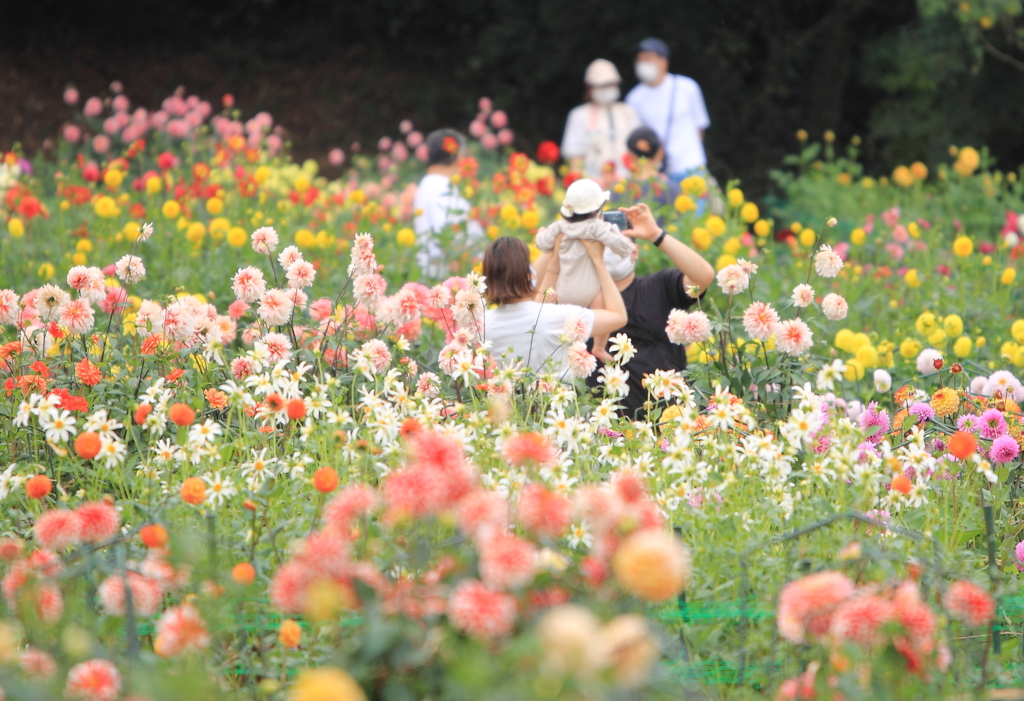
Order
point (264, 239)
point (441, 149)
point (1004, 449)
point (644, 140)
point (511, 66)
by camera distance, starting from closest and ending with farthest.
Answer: point (1004, 449), point (264, 239), point (441, 149), point (644, 140), point (511, 66)

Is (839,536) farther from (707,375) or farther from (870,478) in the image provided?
(707,375)

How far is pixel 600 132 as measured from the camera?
23.0ft

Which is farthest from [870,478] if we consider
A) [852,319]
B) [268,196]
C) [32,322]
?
[268,196]

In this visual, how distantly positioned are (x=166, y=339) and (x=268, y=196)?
3.16m

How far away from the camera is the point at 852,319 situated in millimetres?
4496

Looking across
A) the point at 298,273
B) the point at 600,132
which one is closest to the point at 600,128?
the point at 600,132

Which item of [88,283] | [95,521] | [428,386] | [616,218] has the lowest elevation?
[95,521]

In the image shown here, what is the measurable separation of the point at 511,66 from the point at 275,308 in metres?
9.98

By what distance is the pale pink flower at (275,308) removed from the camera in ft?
8.45

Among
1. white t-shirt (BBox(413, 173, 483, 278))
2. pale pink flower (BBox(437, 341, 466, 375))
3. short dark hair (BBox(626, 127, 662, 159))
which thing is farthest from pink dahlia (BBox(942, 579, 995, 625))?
short dark hair (BBox(626, 127, 662, 159))

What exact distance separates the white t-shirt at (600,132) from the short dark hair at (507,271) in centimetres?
407

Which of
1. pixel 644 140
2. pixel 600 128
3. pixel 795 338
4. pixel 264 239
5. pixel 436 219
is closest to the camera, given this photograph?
pixel 795 338

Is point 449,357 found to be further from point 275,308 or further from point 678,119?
point 678,119

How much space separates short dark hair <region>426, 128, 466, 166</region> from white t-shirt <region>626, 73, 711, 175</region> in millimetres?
2078
